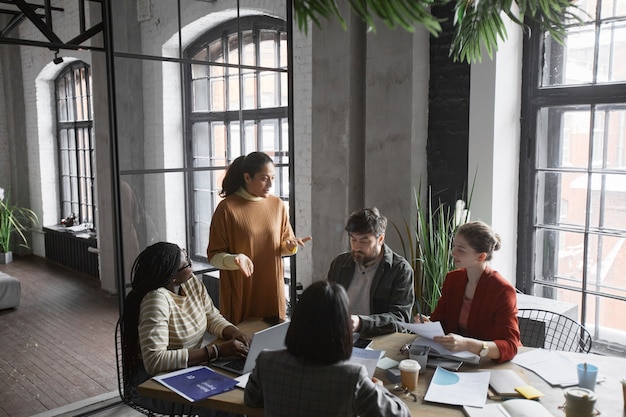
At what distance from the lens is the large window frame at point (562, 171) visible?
3.84 metres

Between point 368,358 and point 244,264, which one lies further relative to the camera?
point 244,264

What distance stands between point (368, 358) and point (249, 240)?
1.21 metres

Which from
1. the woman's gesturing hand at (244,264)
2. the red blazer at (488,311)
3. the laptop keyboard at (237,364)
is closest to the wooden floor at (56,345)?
the woman's gesturing hand at (244,264)

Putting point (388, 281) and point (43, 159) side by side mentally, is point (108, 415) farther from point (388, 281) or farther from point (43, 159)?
point (43, 159)

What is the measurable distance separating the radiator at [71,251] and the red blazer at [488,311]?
627 centimetres

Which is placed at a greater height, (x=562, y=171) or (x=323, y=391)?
(x=562, y=171)

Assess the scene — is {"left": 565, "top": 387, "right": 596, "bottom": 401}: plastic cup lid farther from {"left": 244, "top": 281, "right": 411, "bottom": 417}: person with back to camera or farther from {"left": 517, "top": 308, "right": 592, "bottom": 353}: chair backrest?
{"left": 517, "top": 308, "right": 592, "bottom": 353}: chair backrest

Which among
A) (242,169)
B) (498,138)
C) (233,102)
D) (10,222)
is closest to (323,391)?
(242,169)

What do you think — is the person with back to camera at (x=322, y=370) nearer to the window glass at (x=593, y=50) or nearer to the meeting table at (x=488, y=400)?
the meeting table at (x=488, y=400)

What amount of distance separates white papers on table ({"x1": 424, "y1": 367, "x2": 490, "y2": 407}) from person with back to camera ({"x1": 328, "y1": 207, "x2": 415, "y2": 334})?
1.72ft

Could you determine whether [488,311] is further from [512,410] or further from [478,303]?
[512,410]

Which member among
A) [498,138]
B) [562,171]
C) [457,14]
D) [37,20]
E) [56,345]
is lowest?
[56,345]

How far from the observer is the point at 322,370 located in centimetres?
181

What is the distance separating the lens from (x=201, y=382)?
7.61 ft
